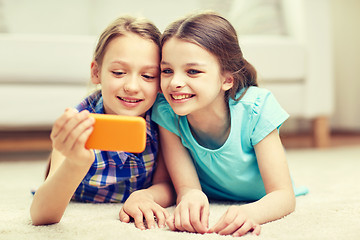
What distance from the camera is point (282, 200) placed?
758 mm

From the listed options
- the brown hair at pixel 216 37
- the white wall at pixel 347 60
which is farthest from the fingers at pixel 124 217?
the white wall at pixel 347 60

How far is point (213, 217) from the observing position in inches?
30.2

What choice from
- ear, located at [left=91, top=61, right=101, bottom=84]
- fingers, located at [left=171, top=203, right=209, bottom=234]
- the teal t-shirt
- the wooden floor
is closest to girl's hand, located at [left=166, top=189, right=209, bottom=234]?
fingers, located at [left=171, top=203, right=209, bottom=234]

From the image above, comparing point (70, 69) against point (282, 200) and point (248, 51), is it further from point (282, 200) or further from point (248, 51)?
point (282, 200)

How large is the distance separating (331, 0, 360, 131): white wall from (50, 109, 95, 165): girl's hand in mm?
2171

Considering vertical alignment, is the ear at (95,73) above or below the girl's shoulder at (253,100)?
above

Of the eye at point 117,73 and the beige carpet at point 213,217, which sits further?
the eye at point 117,73

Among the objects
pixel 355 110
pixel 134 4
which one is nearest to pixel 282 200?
pixel 134 4

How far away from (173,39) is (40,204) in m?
0.37

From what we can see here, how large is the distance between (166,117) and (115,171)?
0.50 ft

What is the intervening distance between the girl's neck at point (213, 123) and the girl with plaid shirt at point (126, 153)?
0.32 ft

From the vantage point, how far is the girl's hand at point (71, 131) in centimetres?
58

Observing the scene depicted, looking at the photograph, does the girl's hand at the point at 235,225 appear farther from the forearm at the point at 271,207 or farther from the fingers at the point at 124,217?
the fingers at the point at 124,217

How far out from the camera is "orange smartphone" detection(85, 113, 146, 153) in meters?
0.59
